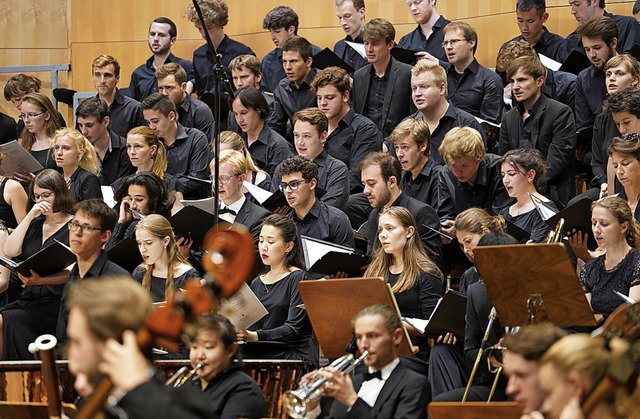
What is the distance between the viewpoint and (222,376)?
13.4ft

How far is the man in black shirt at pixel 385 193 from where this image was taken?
Result: 5.56 meters

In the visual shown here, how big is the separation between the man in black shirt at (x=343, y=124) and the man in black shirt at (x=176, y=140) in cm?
73

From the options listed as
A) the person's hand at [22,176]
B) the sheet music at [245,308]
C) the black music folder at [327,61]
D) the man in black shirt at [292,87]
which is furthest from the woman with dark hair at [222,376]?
the black music folder at [327,61]

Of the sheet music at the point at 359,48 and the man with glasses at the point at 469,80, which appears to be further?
the sheet music at the point at 359,48

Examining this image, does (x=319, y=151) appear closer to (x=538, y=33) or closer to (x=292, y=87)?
(x=292, y=87)

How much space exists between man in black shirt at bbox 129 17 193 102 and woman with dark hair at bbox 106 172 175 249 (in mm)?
2362

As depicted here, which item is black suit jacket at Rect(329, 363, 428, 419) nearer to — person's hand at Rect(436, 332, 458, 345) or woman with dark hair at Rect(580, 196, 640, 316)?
person's hand at Rect(436, 332, 458, 345)

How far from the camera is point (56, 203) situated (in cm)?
579

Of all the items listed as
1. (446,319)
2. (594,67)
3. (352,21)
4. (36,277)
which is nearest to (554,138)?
(594,67)

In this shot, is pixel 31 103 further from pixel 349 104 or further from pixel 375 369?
pixel 375 369

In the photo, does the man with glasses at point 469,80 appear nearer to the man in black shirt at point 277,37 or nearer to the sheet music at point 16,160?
the man in black shirt at point 277,37

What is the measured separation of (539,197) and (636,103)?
66cm

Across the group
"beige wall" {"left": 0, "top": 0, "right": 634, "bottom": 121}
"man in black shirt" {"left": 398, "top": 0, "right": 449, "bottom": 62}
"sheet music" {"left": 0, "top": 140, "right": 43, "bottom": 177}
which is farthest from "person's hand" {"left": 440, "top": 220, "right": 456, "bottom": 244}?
"beige wall" {"left": 0, "top": 0, "right": 634, "bottom": 121}

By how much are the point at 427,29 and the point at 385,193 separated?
2.52m
